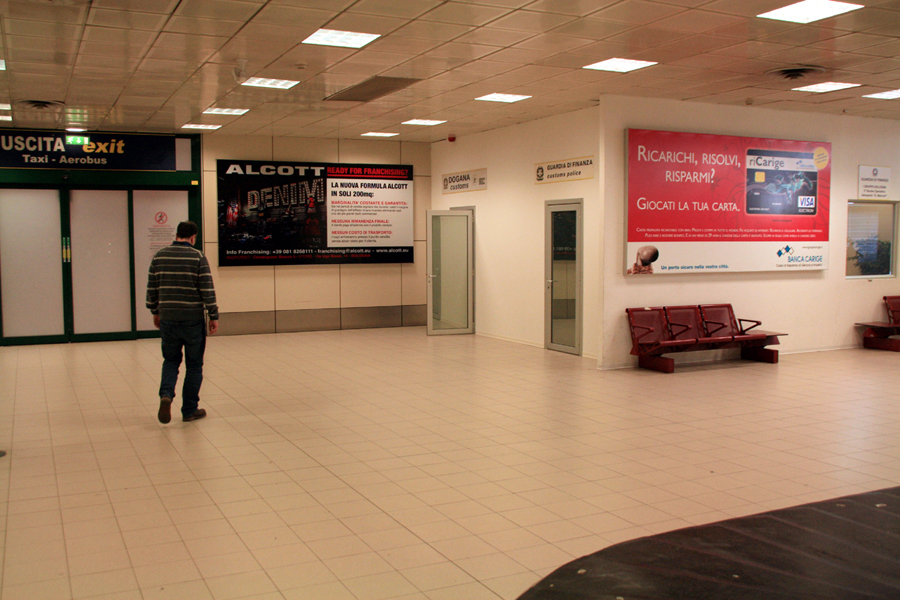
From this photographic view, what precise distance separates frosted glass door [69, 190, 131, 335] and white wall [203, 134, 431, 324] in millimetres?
1288

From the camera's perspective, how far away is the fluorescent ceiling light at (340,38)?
6.18m

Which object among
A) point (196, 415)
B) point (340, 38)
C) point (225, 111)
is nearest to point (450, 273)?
point (225, 111)

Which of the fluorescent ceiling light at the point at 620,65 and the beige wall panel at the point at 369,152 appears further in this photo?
the beige wall panel at the point at 369,152

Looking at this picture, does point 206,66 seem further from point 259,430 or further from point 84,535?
point 84,535

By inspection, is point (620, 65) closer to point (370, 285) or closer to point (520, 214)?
point (520, 214)

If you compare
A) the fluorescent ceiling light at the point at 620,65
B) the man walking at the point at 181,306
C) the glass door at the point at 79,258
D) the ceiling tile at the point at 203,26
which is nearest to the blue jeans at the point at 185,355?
the man walking at the point at 181,306

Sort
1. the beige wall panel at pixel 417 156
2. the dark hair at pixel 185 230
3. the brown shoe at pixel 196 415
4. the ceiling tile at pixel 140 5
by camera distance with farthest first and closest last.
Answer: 1. the beige wall panel at pixel 417 156
2. the brown shoe at pixel 196 415
3. the dark hair at pixel 185 230
4. the ceiling tile at pixel 140 5

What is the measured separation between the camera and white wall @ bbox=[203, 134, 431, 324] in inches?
485

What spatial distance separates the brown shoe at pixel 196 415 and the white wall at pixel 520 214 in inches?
196

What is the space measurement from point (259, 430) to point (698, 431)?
355cm

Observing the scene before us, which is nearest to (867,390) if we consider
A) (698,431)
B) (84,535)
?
(698,431)

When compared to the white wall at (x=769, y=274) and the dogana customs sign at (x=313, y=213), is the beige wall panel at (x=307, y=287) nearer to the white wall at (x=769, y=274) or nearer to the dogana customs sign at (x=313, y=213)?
the dogana customs sign at (x=313, y=213)

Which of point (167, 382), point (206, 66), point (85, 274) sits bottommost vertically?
point (167, 382)

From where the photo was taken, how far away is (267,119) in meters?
10.7
